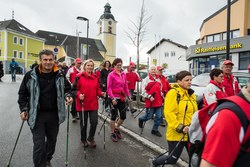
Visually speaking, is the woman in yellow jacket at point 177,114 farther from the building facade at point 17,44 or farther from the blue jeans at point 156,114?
the building facade at point 17,44

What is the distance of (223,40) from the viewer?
31016mm

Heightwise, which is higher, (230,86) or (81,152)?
(230,86)

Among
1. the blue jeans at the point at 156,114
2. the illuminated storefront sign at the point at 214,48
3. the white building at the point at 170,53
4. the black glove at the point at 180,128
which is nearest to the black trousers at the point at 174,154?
the black glove at the point at 180,128

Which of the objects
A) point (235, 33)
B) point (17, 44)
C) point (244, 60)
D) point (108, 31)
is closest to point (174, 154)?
point (244, 60)

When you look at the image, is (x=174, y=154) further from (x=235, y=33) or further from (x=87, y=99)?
(x=235, y=33)

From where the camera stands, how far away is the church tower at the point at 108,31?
93.8m

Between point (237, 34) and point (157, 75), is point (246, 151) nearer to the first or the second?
point (157, 75)

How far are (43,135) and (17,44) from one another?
6389 centimetres

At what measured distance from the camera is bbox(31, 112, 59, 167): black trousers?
3846 millimetres

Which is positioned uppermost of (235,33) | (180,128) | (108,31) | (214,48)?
(108,31)

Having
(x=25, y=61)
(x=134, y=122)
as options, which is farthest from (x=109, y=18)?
(x=134, y=122)

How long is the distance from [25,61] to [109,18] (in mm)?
38972

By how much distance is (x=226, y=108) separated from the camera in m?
1.56

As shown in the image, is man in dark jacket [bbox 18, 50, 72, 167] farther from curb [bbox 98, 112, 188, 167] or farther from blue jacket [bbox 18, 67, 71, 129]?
curb [bbox 98, 112, 188, 167]
